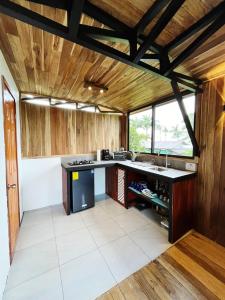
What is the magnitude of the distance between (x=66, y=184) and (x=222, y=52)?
2867mm

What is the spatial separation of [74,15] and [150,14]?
0.57m

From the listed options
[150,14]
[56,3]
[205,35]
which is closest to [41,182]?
[56,3]

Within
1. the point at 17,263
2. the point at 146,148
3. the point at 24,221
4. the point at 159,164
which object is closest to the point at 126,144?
the point at 146,148

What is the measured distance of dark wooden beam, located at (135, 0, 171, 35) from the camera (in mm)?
976

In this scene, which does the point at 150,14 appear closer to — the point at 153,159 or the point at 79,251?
the point at 153,159

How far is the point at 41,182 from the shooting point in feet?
9.50

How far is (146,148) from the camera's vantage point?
11.0 ft

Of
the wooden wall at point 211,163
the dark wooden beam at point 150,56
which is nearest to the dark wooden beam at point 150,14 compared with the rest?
the dark wooden beam at point 150,56

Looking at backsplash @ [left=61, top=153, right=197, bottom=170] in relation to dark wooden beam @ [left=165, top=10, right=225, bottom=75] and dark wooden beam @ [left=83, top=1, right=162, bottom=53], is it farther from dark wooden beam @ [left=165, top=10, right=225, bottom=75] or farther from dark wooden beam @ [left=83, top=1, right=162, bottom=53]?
dark wooden beam @ [left=83, top=1, right=162, bottom=53]

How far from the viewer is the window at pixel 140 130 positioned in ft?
10.8

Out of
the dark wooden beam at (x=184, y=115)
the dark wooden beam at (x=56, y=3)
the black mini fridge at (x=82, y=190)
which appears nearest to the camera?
the dark wooden beam at (x=56, y=3)

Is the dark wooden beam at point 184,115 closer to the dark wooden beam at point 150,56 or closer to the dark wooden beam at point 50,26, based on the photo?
the dark wooden beam at point 150,56

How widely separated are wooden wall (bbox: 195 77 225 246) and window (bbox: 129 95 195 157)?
0.25m

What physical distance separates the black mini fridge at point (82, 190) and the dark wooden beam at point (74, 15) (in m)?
2.13
